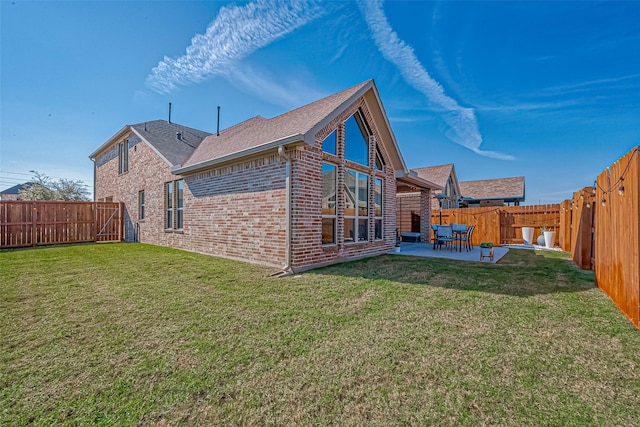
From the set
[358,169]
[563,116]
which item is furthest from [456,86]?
[358,169]

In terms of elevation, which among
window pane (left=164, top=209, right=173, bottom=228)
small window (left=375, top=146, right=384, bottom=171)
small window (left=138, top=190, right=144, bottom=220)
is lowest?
window pane (left=164, top=209, right=173, bottom=228)

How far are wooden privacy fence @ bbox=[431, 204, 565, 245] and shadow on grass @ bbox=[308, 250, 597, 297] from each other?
674 centimetres

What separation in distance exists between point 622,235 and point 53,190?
3494cm

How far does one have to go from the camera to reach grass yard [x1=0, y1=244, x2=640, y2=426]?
201 centimetres

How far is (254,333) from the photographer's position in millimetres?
3291

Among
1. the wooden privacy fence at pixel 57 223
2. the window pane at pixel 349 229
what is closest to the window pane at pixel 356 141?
the window pane at pixel 349 229

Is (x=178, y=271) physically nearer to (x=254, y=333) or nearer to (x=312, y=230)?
(x=312, y=230)

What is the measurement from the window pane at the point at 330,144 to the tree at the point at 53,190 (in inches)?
1112

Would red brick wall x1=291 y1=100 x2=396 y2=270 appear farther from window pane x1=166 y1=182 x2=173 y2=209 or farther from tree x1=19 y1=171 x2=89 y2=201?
tree x1=19 y1=171 x2=89 y2=201

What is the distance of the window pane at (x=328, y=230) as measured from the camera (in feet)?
24.9

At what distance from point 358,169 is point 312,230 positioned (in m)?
2.89

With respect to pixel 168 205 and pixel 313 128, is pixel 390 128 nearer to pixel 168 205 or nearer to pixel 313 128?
pixel 313 128

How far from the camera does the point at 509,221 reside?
49.4ft

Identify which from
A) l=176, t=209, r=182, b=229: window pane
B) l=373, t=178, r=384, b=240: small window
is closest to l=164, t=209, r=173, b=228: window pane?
l=176, t=209, r=182, b=229: window pane
